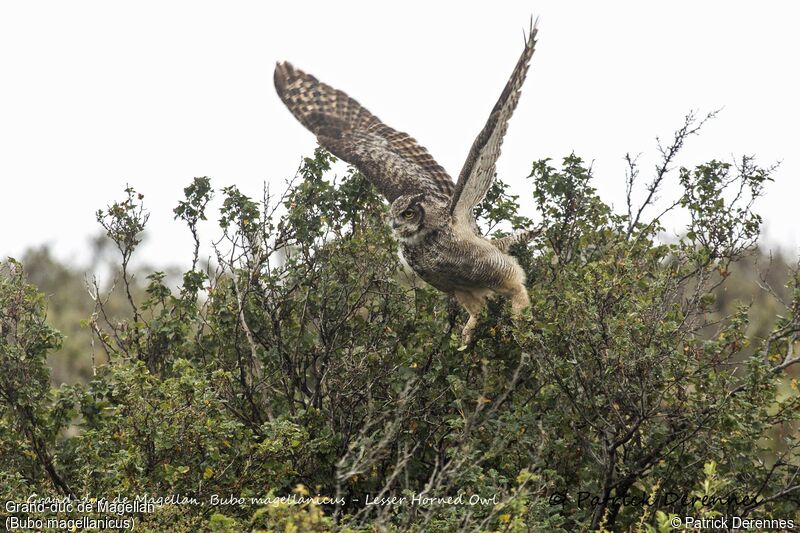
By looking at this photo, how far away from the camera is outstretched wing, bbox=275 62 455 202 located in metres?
8.59

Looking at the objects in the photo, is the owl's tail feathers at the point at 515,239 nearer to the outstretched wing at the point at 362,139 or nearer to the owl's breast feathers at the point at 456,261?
the owl's breast feathers at the point at 456,261

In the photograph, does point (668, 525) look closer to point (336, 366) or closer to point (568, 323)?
point (568, 323)

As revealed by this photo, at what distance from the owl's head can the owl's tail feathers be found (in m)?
0.52

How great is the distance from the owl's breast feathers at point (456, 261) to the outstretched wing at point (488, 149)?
0.26m

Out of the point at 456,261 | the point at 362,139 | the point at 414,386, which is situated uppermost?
the point at 362,139

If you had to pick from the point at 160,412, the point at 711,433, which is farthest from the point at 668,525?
the point at 160,412

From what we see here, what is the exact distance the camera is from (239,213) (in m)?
7.44

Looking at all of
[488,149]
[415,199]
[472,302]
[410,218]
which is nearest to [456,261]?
[472,302]

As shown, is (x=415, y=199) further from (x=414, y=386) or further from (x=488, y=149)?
(x=414, y=386)

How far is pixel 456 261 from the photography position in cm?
757

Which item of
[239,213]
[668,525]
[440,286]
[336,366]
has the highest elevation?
[239,213]

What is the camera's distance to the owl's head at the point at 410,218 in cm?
768

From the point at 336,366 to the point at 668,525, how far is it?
2.46 metres

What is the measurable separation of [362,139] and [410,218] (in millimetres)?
2113
